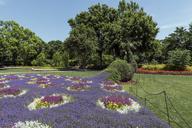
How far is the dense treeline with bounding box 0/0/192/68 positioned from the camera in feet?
194

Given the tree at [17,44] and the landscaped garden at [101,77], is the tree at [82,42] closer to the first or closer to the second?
the landscaped garden at [101,77]

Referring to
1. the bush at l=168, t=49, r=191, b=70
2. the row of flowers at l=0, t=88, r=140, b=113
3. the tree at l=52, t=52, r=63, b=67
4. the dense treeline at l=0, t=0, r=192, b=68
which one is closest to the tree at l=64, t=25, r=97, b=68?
the dense treeline at l=0, t=0, r=192, b=68

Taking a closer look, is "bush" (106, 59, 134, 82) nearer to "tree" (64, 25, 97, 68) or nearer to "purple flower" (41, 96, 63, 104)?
"purple flower" (41, 96, 63, 104)

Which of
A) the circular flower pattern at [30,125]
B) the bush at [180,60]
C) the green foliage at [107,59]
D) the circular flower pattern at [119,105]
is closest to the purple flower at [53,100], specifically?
the circular flower pattern at [119,105]

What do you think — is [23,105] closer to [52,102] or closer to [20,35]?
[52,102]

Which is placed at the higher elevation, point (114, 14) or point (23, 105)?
point (114, 14)

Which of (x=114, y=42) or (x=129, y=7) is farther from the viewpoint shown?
(x=129, y=7)

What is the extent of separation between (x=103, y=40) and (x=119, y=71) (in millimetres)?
38597

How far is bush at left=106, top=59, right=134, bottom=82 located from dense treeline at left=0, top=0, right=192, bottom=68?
2424 cm

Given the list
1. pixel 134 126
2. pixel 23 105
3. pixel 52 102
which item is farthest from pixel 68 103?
pixel 134 126

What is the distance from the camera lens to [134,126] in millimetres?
7527

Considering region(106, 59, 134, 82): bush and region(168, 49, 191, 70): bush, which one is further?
region(168, 49, 191, 70): bush

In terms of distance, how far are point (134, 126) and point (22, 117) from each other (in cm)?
326

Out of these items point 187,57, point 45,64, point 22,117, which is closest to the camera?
point 22,117
